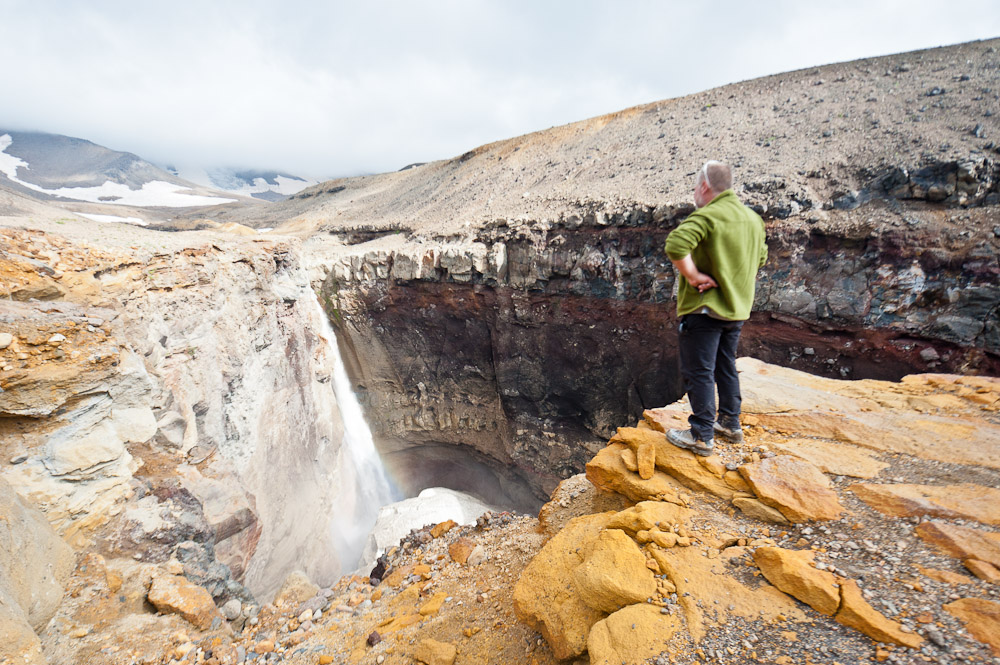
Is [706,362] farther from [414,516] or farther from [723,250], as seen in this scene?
[414,516]

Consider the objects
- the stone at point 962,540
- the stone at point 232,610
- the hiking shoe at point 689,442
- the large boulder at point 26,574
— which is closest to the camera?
the stone at point 962,540

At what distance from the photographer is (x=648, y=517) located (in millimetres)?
2193

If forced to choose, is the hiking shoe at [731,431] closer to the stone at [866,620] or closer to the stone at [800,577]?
the stone at [800,577]

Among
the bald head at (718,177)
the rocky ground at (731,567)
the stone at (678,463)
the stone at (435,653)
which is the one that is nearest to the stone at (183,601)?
the rocky ground at (731,567)

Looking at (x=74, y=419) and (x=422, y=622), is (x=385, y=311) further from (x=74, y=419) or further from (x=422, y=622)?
(x=422, y=622)

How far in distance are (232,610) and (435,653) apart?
146 inches

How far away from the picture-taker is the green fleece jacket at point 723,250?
2.19m

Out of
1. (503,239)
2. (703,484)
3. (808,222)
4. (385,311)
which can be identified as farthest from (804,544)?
(385,311)

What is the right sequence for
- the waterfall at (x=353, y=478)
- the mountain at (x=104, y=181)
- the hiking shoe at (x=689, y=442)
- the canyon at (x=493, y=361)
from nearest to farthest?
the hiking shoe at (x=689, y=442), the canyon at (x=493, y=361), the waterfall at (x=353, y=478), the mountain at (x=104, y=181)

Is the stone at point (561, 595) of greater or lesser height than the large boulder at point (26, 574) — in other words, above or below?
above

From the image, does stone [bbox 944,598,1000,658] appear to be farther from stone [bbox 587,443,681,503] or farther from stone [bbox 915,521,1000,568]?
stone [bbox 587,443,681,503]

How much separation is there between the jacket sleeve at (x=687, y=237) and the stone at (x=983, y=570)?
172 centimetres

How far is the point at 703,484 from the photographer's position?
2430 millimetres

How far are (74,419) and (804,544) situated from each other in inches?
246
